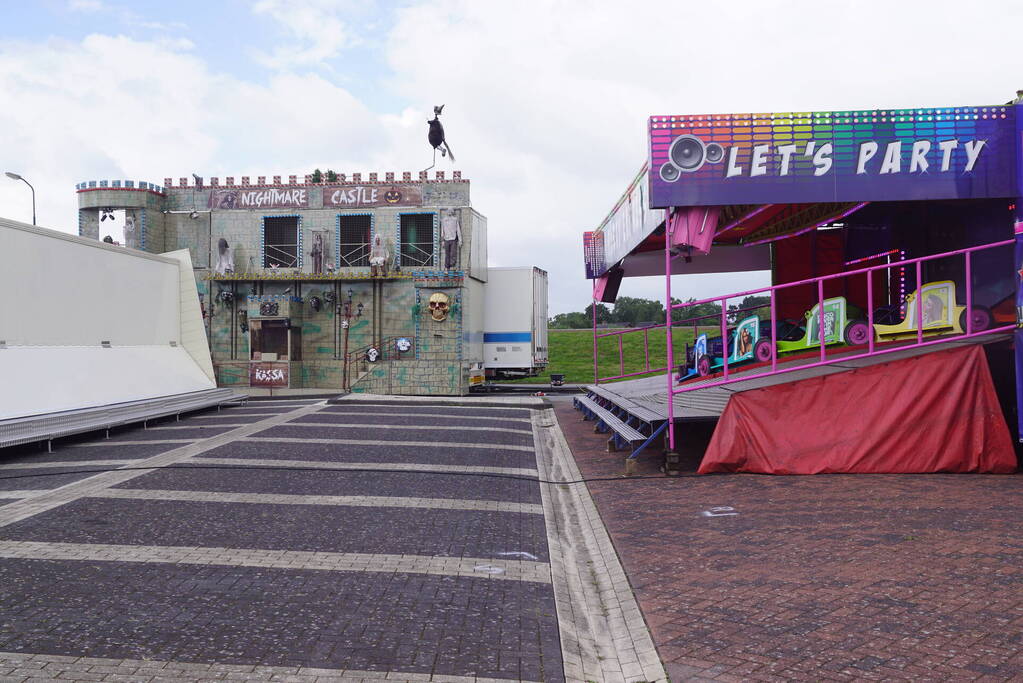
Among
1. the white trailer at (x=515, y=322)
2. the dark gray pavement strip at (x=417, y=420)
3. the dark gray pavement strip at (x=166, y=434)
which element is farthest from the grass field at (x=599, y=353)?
the dark gray pavement strip at (x=166, y=434)

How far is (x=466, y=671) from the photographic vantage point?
4145mm

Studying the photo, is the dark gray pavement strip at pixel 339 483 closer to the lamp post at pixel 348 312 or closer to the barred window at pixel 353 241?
the lamp post at pixel 348 312

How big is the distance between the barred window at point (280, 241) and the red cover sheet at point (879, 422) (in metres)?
21.8

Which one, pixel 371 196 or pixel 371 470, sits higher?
pixel 371 196

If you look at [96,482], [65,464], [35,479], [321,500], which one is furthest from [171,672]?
[65,464]

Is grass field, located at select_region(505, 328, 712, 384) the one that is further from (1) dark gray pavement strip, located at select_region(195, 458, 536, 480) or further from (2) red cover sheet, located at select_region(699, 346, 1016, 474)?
(2) red cover sheet, located at select_region(699, 346, 1016, 474)

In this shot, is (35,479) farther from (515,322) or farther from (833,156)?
(515,322)

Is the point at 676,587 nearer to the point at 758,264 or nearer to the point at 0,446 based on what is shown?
the point at 0,446

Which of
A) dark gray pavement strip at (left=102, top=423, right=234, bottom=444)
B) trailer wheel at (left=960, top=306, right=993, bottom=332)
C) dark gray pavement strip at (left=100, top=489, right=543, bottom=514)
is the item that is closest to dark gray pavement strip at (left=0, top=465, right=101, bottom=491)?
dark gray pavement strip at (left=100, top=489, right=543, bottom=514)

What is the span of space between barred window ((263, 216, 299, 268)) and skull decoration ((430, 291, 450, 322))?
18.5 feet

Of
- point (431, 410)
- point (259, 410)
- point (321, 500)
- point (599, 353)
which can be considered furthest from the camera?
point (599, 353)

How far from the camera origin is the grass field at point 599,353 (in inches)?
1419

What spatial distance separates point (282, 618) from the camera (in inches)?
192

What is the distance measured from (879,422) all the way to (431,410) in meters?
11.8
